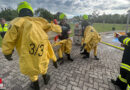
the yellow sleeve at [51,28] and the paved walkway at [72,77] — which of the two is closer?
the yellow sleeve at [51,28]

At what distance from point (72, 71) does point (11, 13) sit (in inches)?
1774

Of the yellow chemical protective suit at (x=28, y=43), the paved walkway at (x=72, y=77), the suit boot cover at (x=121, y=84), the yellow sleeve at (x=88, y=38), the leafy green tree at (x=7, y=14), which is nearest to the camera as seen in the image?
the yellow chemical protective suit at (x=28, y=43)

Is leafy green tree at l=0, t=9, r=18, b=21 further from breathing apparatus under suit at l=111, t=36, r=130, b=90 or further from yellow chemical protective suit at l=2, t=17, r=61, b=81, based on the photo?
breathing apparatus under suit at l=111, t=36, r=130, b=90

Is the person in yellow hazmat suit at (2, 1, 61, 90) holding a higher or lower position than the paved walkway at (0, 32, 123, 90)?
higher

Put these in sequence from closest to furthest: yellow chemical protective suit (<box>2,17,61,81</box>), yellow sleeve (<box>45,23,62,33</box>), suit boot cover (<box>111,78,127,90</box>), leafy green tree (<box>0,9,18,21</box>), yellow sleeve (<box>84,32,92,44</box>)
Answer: yellow chemical protective suit (<box>2,17,61,81</box>), yellow sleeve (<box>45,23,62,33</box>), suit boot cover (<box>111,78,127,90</box>), yellow sleeve (<box>84,32,92,44</box>), leafy green tree (<box>0,9,18,21</box>)

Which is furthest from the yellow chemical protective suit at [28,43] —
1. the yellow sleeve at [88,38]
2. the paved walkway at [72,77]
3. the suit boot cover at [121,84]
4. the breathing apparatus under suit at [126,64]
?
the suit boot cover at [121,84]

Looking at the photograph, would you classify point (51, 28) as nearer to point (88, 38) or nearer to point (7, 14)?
point (88, 38)

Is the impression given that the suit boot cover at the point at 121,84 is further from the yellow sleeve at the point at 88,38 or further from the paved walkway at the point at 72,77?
the yellow sleeve at the point at 88,38

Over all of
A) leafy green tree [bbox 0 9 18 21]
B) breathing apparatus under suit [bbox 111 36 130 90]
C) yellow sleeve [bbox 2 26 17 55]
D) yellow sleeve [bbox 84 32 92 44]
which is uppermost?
leafy green tree [bbox 0 9 18 21]

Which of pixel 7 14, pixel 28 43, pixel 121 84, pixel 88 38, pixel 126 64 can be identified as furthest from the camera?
pixel 7 14

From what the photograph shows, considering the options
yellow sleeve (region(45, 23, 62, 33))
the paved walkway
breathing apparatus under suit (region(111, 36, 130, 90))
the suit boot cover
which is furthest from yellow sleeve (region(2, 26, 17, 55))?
the suit boot cover

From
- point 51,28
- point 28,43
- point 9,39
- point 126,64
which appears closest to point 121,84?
point 126,64

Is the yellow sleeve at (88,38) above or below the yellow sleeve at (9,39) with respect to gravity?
below

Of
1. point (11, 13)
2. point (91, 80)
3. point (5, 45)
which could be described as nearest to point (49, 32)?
point (5, 45)
